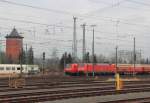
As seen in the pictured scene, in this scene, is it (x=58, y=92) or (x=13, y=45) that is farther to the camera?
(x=13, y=45)

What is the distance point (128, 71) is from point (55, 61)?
56.9 m

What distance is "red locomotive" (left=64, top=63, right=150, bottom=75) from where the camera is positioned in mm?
79688

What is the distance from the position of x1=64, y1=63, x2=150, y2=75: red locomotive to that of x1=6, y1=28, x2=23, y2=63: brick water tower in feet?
41.2

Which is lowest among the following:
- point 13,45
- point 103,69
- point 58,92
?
point 58,92

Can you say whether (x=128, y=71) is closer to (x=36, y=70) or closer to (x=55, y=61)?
(x=36, y=70)

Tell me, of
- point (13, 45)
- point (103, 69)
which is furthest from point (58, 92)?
point (13, 45)

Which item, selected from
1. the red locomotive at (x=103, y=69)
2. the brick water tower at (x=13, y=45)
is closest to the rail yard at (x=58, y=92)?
the red locomotive at (x=103, y=69)

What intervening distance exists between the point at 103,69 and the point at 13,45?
29457mm

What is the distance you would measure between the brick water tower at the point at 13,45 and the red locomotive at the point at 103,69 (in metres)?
12.6

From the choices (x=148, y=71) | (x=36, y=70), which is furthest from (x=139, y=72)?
(x=36, y=70)

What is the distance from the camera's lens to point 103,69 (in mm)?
83750

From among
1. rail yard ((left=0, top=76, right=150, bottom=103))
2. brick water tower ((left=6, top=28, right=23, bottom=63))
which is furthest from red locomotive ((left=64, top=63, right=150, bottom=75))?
rail yard ((left=0, top=76, right=150, bottom=103))

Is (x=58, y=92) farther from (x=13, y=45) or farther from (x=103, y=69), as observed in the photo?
(x=13, y=45)

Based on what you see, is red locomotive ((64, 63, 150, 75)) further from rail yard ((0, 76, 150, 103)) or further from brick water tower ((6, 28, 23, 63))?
rail yard ((0, 76, 150, 103))
